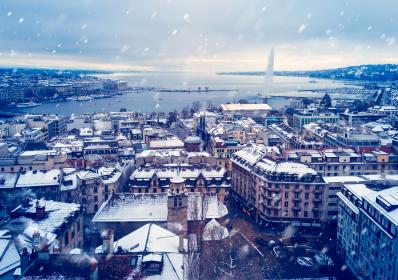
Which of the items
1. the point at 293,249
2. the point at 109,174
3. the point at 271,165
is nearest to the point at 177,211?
the point at 293,249

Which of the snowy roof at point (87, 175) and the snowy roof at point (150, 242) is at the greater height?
the snowy roof at point (87, 175)

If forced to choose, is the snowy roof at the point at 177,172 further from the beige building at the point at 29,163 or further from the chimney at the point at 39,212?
the chimney at the point at 39,212

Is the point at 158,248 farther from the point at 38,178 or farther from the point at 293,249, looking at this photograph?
the point at 38,178

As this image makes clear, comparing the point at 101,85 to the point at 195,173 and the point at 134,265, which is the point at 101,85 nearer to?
the point at 195,173

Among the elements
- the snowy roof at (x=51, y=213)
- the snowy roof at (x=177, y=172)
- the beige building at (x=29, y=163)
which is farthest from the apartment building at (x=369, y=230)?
the beige building at (x=29, y=163)

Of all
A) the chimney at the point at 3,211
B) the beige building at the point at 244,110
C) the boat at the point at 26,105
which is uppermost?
the boat at the point at 26,105

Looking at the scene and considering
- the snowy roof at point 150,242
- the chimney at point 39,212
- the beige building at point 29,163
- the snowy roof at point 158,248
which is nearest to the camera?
the snowy roof at point 158,248
